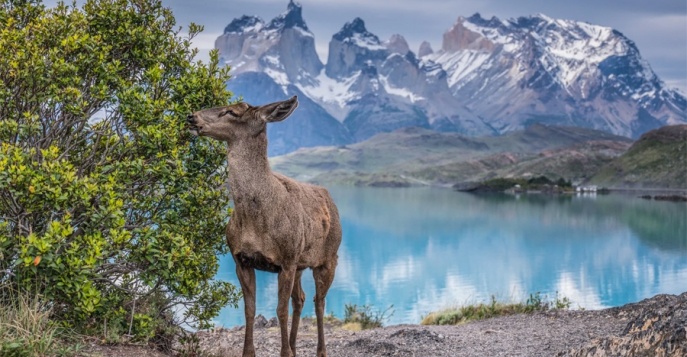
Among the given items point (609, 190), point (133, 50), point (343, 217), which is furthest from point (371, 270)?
point (609, 190)

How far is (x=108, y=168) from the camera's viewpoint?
10.3 meters

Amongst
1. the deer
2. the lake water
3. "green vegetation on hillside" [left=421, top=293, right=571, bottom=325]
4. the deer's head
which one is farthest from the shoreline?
the lake water

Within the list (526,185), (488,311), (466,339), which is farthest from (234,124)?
(526,185)

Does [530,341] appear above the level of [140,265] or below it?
below

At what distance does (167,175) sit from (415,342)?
240 inches

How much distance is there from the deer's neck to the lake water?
54.0 feet

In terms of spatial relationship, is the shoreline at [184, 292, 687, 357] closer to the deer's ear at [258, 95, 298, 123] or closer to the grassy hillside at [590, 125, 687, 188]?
the deer's ear at [258, 95, 298, 123]

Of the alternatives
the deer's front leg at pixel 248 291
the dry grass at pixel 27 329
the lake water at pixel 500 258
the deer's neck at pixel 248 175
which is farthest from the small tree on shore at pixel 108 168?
the lake water at pixel 500 258

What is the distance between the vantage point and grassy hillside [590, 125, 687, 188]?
14762 cm

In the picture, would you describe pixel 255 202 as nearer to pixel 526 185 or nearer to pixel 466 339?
pixel 466 339

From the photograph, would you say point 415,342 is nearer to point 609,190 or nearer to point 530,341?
point 530,341

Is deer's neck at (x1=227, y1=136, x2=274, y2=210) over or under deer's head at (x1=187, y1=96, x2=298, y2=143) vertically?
under

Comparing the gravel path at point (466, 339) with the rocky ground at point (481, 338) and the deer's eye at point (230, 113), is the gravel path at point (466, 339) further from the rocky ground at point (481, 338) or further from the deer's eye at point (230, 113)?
the deer's eye at point (230, 113)

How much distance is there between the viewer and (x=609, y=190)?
156125 mm
